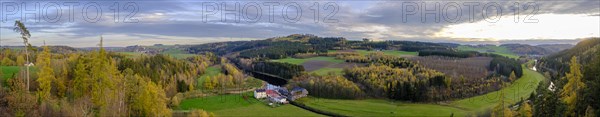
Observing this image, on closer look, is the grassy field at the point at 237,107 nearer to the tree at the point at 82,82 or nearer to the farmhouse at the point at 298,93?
the farmhouse at the point at 298,93

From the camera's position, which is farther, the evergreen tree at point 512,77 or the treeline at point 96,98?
the evergreen tree at point 512,77

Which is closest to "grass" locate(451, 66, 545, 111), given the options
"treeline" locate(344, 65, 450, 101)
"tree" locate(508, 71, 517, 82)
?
"tree" locate(508, 71, 517, 82)

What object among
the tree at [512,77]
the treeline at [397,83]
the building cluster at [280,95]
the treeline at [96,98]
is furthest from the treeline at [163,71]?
the tree at [512,77]

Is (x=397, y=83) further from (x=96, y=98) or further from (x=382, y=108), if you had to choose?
(x=96, y=98)

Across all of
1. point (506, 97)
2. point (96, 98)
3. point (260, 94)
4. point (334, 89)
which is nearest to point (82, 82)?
point (96, 98)

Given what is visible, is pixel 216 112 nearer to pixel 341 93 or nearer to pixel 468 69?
pixel 341 93

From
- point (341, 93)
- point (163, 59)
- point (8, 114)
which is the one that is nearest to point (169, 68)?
point (163, 59)
